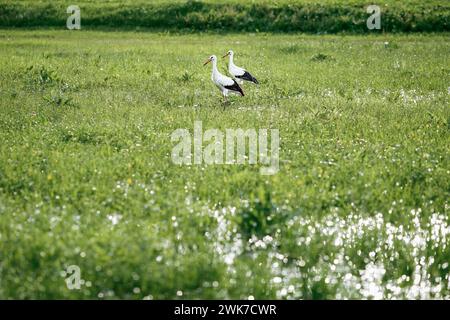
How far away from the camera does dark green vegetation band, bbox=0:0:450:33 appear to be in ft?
118

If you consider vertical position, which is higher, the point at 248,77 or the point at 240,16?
the point at 248,77

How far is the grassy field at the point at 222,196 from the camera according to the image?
6.75 m

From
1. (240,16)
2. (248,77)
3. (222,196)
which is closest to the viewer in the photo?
(222,196)

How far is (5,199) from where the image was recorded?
8.66m

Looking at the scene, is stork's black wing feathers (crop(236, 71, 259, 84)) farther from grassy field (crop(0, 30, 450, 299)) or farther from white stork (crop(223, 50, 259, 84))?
grassy field (crop(0, 30, 450, 299))

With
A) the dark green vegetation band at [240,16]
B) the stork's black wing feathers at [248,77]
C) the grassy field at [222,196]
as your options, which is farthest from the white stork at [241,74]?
the dark green vegetation band at [240,16]

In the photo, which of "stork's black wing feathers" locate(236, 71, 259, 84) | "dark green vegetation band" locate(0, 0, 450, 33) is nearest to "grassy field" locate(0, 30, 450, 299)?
"stork's black wing feathers" locate(236, 71, 259, 84)

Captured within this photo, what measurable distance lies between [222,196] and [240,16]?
29.3 meters

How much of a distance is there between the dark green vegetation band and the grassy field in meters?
18.8

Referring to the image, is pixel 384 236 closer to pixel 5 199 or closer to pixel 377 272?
pixel 377 272

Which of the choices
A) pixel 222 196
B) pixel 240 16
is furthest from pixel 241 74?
pixel 240 16

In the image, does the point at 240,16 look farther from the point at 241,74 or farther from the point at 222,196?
the point at 222,196

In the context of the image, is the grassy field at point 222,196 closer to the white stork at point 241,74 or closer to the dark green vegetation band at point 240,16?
the white stork at point 241,74

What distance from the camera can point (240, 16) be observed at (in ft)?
122
